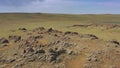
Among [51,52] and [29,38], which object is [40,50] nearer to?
[51,52]

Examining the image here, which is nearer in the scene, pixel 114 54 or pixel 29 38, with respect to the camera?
pixel 114 54

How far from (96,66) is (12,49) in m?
7.22

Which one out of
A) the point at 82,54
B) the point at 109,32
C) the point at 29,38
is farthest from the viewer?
the point at 109,32

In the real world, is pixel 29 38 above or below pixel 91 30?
above

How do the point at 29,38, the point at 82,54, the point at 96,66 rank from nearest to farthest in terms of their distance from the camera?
the point at 96,66 < the point at 82,54 < the point at 29,38

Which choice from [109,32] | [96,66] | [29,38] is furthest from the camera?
[109,32]

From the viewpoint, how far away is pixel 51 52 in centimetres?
2436

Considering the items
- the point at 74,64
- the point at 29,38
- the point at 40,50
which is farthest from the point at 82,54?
the point at 29,38

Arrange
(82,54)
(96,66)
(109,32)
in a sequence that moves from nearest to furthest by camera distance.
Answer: (96,66), (82,54), (109,32)

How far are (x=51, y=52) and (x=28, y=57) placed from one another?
1.81 meters

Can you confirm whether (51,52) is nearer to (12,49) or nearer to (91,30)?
(12,49)

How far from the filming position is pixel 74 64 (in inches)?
938

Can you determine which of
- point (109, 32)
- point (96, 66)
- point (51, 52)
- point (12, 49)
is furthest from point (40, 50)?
point (109, 32)

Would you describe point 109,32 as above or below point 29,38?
below
